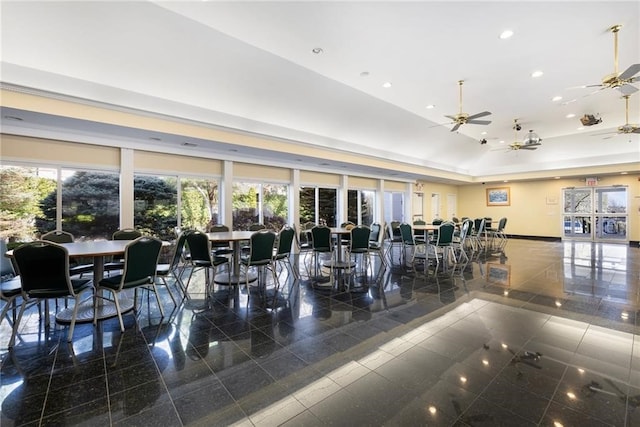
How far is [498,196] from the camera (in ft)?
43.3

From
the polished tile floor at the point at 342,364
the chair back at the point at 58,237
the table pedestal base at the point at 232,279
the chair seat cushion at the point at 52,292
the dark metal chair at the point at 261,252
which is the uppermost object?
the chair back at the point at 58,237

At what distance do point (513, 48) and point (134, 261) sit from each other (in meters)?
5.56

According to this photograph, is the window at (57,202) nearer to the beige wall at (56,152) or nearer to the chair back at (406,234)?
the beige wall at (56,152)

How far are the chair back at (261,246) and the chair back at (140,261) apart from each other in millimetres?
1165

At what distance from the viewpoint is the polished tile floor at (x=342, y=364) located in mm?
1674

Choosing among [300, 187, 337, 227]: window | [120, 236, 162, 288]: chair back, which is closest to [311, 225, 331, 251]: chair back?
[120, 236, 162, 288]: chair back

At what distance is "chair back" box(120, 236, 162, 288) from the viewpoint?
2.77 metres

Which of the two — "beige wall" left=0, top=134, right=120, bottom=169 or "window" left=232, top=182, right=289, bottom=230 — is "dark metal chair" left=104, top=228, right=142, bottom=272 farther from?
"window" left=232, top=182, right=289, bottom=230

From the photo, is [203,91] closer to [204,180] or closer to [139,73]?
[139,73]

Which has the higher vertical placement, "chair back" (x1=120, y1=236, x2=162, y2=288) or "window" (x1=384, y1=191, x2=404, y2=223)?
"window" (x1=384, y1=191, x2=404, y2=223)

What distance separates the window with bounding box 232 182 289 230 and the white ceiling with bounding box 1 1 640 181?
3.74ft

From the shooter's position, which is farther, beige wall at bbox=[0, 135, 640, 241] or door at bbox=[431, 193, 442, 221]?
door at bbox=[431, 193, 442, 221]

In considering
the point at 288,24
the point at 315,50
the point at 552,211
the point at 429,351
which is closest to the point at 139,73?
the point at 288,24

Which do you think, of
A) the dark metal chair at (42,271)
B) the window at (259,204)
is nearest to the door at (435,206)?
the window at (259,204)
